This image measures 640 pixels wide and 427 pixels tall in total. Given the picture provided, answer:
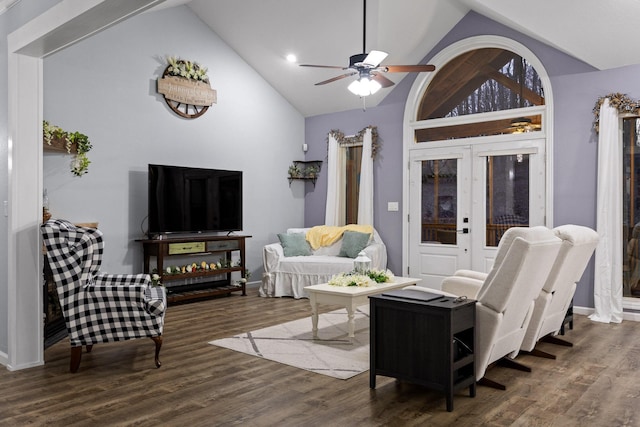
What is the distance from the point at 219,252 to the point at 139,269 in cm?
110

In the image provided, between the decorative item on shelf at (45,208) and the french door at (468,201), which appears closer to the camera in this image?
the decorative item on shelf at (45,208)

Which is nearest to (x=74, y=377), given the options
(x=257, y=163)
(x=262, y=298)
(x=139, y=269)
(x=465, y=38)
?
(x=139, y=269)

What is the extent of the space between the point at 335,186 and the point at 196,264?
246 centimetres

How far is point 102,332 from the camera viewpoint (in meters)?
3.73

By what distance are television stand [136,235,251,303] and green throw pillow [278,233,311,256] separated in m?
0.55

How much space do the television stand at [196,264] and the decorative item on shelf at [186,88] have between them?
169cm

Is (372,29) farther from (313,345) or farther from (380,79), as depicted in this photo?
(313,345)

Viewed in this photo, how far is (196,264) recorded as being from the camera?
22.3 feet

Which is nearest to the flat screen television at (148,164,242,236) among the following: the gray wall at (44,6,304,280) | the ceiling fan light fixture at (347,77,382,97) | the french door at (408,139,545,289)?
the gray wall at (44,6,304,280)

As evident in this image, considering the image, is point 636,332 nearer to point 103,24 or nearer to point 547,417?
point 547,417

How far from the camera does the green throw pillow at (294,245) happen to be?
723cm

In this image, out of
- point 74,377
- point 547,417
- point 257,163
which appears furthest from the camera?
point 257,163

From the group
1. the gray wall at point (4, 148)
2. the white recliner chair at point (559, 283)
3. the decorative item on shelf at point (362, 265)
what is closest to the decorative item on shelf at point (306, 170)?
the decorative item on shelf at point (362, 265)

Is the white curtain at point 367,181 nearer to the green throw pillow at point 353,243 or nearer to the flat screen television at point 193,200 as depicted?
the green throw pillow at point 353,243
